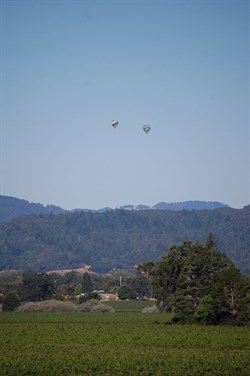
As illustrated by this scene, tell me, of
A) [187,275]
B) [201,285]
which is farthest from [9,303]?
[201,285]

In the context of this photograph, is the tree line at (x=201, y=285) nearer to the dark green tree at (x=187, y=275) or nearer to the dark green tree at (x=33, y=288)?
the dark green tree at (x=187, y=275)

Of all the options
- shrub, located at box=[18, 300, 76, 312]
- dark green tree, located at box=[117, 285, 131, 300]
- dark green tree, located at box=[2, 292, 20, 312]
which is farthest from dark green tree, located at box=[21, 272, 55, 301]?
shrub, located at box=[18, 300, 76, 312]

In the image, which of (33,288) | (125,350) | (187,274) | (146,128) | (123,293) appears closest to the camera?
(125,350)

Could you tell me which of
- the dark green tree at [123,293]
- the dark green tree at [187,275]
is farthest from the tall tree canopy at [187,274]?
the dark green tree at [123,293]

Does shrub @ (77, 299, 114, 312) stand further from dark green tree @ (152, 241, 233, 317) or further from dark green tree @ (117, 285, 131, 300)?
dark green tree @ (117, 285, 131, 300)

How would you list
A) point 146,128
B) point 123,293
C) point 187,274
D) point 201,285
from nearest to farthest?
point 201,285
point 187,274
point 146,128
point 123,293

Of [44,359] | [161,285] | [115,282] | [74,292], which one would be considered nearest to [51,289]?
[74,292]

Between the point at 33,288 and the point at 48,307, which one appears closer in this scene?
the point at 48,307

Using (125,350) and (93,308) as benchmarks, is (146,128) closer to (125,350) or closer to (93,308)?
(93,308)
